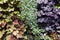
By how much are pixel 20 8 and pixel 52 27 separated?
848mm

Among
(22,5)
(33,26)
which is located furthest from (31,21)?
(22,5)

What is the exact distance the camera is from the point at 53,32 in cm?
463

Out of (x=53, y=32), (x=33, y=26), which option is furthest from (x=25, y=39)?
(x=53, y=32)

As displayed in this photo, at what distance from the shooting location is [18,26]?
447cm

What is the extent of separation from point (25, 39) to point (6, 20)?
63 centimetres

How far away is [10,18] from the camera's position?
442cm

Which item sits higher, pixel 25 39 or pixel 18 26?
pixel 18 26

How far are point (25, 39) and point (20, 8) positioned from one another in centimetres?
71

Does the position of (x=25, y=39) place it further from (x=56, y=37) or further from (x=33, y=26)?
(x=56, y=37)

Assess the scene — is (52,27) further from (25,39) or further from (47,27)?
(25,39)

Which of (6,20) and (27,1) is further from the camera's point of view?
(27,1)

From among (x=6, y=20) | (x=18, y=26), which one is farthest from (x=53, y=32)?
(x=6, y=20)

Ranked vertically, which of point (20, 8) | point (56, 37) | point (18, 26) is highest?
point (20, 8)

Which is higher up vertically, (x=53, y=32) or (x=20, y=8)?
(x=20, y=8)
